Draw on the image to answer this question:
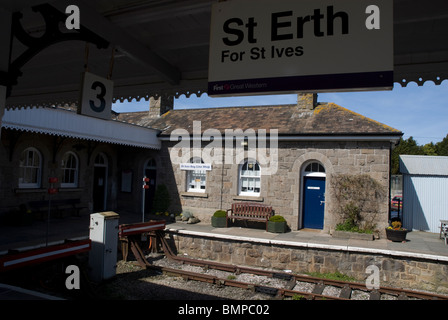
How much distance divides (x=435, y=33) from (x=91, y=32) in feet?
11.4

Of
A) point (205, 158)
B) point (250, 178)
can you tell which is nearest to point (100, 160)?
point (205, 158)

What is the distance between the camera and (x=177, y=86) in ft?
15.5

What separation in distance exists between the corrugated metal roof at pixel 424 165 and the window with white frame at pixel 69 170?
1408cm

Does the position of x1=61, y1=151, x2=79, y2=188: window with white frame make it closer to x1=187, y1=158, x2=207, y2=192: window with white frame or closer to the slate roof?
the slate roof

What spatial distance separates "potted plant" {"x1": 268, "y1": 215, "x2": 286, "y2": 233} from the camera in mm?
12875

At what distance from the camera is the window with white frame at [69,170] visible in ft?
46.0

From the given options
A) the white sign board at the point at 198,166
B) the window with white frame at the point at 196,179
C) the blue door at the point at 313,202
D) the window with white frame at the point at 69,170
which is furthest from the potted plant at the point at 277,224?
the window with white frame at the point at 69,170

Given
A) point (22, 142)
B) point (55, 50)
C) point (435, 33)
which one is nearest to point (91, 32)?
point (55, 50)

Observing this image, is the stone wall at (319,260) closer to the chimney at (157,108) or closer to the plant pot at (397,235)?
the plant pot at (397,235)

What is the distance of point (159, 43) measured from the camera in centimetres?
410

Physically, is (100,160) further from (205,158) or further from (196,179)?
(205,158)

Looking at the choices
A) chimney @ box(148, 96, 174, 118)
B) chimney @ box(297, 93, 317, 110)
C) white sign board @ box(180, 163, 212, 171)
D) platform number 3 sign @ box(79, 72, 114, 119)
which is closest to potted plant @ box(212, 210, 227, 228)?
white sign board @ box(180, 163, 212, 171)

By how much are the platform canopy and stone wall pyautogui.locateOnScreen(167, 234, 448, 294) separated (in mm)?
7160
